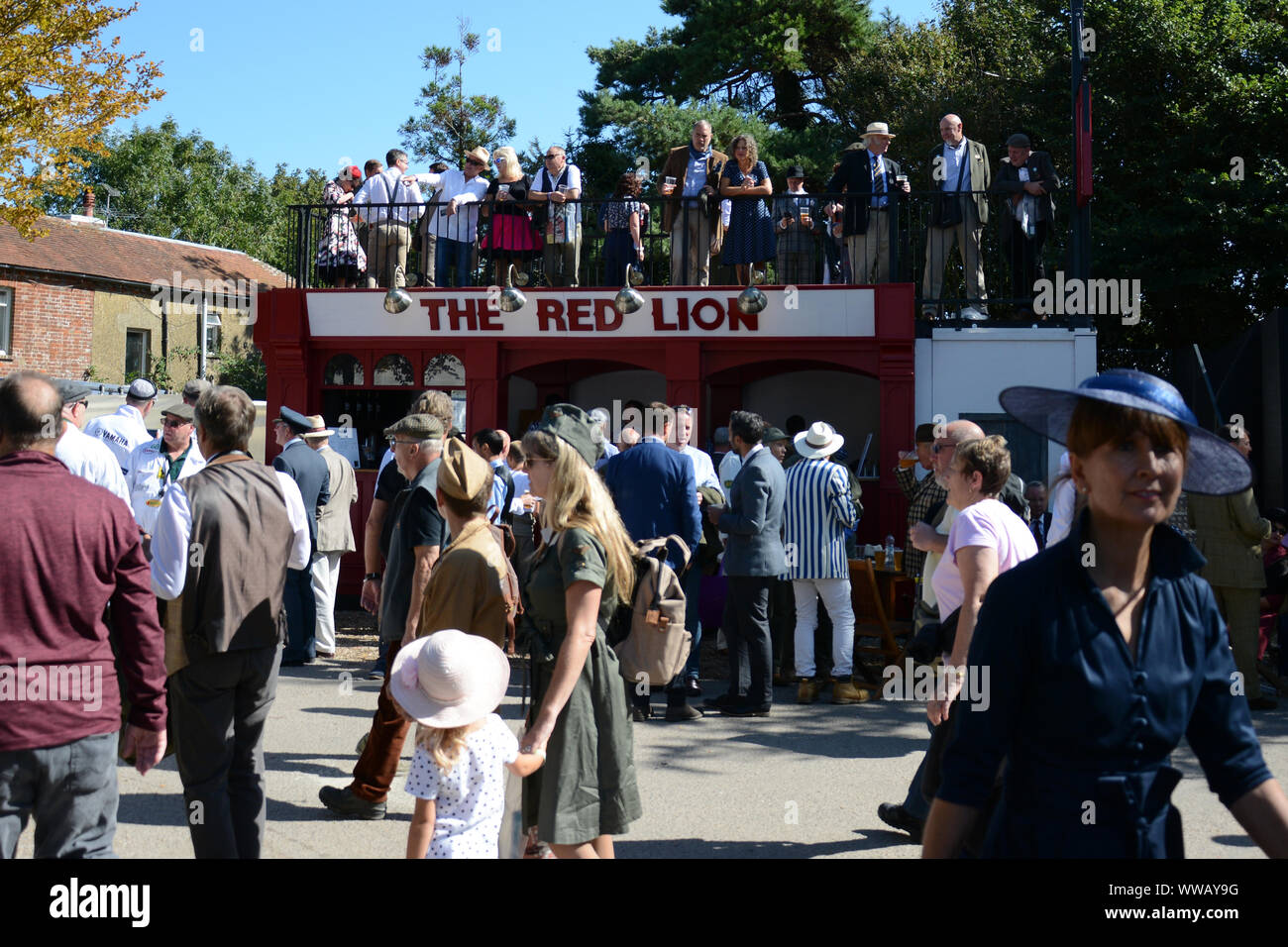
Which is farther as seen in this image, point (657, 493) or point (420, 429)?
point (657, 493)

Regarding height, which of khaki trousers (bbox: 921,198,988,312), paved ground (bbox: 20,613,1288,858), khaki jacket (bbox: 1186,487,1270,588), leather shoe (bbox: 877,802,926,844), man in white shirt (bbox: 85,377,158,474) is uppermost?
khaki trousers (bbox: 921,198,988,312)

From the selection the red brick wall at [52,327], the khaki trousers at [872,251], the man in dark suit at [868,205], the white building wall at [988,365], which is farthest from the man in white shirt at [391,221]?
the red brick wall at [52,327]

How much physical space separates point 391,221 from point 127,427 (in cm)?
523

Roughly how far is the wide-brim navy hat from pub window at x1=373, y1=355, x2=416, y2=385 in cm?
1178

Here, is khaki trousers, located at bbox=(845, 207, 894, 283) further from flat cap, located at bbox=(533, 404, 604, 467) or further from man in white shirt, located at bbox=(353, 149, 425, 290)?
flat cap, located at bbox=(533, 404, 604, 467)

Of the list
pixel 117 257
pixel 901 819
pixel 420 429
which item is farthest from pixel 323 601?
pixel 117 257

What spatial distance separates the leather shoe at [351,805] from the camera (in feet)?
18.3

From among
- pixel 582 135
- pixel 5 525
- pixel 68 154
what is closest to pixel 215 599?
pixel 5 525

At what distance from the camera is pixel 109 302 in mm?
34906

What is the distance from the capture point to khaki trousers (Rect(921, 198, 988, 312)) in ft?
41.0

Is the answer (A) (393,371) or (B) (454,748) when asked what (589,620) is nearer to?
(B) (454,748)
